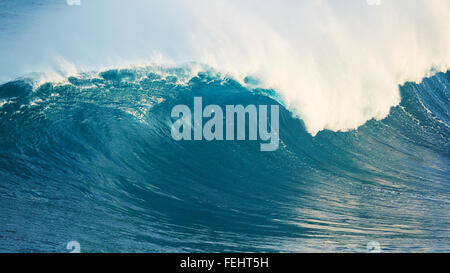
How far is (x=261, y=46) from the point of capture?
31.7ft

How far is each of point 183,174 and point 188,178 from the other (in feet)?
0.50

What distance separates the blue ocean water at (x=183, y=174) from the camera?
5816 millimetres

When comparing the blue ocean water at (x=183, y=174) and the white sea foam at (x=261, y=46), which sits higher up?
the white sea foam at (x=261, y=46)

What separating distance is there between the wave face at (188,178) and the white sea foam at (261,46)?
1.37 ft

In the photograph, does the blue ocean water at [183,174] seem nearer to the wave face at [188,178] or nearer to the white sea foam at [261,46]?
the wave face at [188,178]

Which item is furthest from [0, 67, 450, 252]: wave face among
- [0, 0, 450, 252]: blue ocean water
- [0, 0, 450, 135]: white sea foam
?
[0, 0, 450, 135]: white sea foam

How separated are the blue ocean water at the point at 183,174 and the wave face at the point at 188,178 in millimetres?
25

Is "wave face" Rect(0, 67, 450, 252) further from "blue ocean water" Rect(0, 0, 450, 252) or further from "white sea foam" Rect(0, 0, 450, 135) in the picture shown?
"white sea foam" Rect(0, 0, 450, 135)

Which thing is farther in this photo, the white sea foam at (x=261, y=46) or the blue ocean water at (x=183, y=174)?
the white sea foam at (x=261, y=46)

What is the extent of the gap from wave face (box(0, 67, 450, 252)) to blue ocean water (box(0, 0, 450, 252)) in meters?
0.02

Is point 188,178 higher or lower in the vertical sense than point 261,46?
lower

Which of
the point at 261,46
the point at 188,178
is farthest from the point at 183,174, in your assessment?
the point at 261,46

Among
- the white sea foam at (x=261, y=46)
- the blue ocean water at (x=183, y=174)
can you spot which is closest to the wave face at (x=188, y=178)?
the blue ocean water at (x=183, y=174)

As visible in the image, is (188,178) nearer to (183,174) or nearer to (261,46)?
(183,174)
